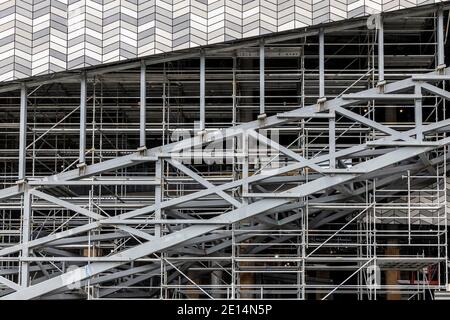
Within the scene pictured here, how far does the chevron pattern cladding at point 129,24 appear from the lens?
117ft

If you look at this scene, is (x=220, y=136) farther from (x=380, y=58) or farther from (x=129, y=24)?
(x=380, y=58)

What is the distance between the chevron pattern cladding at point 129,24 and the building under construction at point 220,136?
4 centimetres

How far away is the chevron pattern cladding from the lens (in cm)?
3575

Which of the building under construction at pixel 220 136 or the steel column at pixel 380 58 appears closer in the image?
the building under construction at pixel 220 136

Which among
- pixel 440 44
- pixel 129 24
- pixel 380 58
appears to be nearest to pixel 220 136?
pixel 129 24

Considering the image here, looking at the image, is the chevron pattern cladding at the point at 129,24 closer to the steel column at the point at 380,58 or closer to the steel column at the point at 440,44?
the steel column at the point at 440,44

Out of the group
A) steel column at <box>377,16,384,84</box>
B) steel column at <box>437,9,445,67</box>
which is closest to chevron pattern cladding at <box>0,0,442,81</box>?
steel column at <box>437,9,445,67</box>

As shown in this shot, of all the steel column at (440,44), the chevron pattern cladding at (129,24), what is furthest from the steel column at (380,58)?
the steel column at (440,44)

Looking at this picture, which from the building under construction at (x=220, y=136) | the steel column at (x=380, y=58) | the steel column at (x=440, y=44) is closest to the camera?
the building under construction at (x=220, y=136)

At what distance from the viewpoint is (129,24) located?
3616 centimetres

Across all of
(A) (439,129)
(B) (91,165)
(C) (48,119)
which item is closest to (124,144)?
(C) (48,119)

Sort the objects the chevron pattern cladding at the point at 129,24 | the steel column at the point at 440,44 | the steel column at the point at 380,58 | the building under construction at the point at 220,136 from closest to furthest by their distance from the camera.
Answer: the building under construction at the point at 220,136 → the steel column at the point at 380,58 → the chevron pattern cladding at the point at 129,24 → the steel column at the point at 440,44

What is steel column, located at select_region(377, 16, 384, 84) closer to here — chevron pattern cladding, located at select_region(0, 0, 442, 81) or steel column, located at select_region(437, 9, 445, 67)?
chevron pattern cladding, located at select_region(0, 0, 442, 81)

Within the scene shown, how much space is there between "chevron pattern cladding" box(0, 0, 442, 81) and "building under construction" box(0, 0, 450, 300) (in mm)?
42
